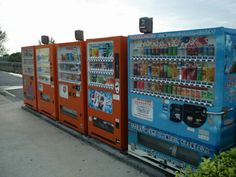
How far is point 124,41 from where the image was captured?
427 cm

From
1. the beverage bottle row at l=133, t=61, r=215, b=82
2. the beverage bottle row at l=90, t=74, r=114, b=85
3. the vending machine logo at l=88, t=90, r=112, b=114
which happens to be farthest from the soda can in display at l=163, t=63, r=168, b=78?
the vending machine logo at l=88, t=90, r=112, b=114

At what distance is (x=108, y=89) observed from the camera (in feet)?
15.1

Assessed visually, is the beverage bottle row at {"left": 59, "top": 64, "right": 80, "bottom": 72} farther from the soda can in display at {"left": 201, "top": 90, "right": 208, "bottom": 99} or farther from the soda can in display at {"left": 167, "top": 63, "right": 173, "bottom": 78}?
the soda can in display at {"left": 201, "top": 90, "right": 208, "bottom": 99}

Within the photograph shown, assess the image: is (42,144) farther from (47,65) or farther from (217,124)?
(217,124)

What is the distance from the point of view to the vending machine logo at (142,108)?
12.6 feet

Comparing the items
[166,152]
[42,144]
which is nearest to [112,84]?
[166,152]

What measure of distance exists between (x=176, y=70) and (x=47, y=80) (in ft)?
14.1

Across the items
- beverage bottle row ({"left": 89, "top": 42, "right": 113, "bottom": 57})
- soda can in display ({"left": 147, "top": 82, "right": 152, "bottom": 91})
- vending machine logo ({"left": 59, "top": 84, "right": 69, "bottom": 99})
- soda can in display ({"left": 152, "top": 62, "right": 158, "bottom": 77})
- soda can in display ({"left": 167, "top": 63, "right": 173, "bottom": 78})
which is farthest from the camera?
vending machine logo ({"left": 59, "top": 84, "right": 69, "bottom": 99})

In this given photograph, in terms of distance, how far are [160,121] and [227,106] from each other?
0.96m

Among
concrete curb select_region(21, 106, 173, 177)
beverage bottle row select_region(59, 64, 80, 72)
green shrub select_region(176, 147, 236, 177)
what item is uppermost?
beverage bottle row select_region(59, 64, 80, 72)

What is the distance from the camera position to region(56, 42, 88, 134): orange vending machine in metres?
5.31

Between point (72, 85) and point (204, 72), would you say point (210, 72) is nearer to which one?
point (204, 72)

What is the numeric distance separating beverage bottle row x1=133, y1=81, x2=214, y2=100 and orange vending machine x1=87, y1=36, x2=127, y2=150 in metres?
0.44

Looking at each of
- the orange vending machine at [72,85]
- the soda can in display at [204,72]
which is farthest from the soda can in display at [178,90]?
the orange vending machine at [72,85]
